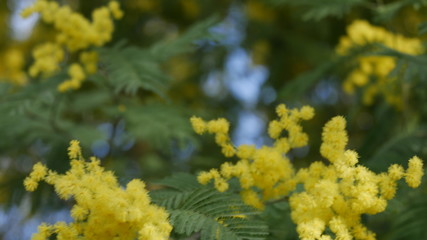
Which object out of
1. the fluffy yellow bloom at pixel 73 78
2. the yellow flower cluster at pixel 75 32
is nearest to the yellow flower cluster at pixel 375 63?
the yellow flower cluster at pixel 75 32

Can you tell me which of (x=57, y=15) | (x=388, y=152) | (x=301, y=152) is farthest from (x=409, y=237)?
(x=301, y=152)

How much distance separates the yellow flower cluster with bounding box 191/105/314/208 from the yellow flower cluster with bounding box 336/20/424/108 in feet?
4.75

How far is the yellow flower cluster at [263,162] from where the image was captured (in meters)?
2.11

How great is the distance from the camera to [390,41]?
365 centimetres

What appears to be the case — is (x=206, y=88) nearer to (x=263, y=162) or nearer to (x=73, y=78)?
(x=73, y=78)

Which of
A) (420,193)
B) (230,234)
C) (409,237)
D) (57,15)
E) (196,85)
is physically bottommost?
(230,234)

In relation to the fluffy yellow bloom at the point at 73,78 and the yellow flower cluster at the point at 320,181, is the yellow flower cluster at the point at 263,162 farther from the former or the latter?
the fluffy yellow bloom at the point at 73,78

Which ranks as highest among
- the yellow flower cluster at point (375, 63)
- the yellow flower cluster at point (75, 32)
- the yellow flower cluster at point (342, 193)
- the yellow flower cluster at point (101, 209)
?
the yellow flower cluster at point (375, 63)

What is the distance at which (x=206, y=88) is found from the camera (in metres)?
5.86

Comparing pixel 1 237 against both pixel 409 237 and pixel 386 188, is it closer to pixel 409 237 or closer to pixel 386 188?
pixel 409 237

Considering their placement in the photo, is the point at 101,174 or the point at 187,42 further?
the point at 187,42

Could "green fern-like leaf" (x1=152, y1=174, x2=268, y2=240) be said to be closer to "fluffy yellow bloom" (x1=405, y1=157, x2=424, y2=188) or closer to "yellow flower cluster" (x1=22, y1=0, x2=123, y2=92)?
"fluffy yellow bloom" (x1=405, y1=157, x2=424, y2=188)

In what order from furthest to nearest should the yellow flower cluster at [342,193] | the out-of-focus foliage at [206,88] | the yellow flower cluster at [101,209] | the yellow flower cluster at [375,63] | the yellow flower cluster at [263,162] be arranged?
the yellow flower cluster at [375,63], the out-of-focus foliage at [206,88], the yellow flower cluster at [263,162], the yellow flower cluster at [342,193], the yellow flower cluster at [101,209]

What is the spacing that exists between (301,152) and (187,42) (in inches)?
78.5
